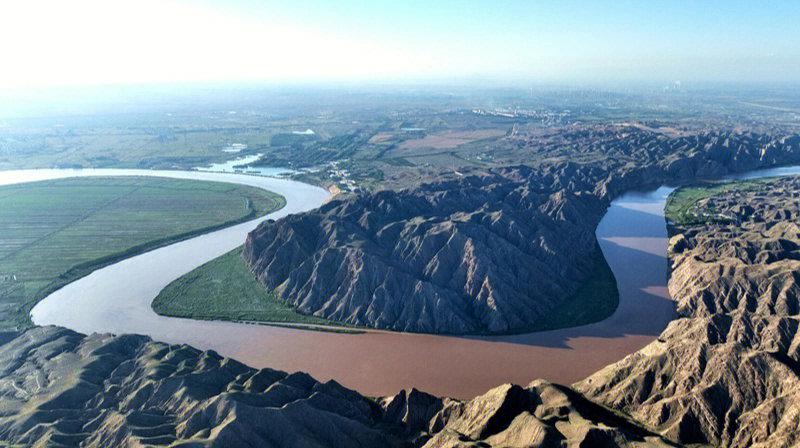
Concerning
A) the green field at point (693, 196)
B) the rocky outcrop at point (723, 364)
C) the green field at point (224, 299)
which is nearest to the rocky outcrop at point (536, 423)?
the rocky outcrop at point (723, 364)

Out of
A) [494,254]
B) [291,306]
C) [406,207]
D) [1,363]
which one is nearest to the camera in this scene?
[1,363]

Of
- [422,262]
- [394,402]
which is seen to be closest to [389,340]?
[394,402]

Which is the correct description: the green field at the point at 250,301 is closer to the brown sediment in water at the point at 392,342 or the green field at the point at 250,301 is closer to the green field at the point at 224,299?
the green field at the point at 224,299

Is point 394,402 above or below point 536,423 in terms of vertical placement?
below

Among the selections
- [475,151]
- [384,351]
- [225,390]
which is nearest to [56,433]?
[225,390]

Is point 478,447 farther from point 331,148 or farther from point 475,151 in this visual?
point 331,148

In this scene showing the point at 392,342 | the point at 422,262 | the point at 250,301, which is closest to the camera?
the point at 392,342

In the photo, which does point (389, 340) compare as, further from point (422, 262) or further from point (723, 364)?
point (723, 364)
